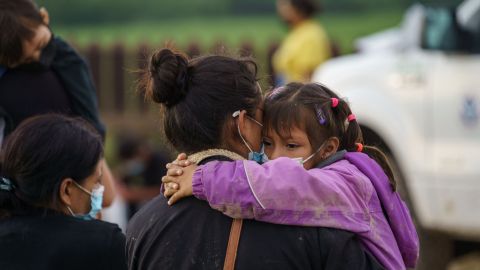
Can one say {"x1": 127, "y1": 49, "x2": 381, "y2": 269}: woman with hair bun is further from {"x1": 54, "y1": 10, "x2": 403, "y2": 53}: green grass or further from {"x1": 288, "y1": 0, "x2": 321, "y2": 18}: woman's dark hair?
{"x1": 54, "y1": 10, "x2": 403, "y2": 53}: green grass

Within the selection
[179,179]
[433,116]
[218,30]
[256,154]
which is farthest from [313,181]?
[218,30]

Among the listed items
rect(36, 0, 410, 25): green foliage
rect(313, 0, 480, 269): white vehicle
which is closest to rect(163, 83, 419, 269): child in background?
rect(313, 0, 480, 269): white vehicle

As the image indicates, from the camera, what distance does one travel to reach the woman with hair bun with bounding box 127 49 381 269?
8.12 feet

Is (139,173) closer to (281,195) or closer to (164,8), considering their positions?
(281,195)

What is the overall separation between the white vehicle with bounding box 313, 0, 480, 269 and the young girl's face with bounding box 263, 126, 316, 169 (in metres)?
3.80

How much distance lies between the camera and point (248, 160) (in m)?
2.61

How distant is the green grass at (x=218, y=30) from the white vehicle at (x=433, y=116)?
951cm

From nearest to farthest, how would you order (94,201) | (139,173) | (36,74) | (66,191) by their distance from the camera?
1. (66,191)
2. (94,201)
3. (36,74)
4. (139,173)

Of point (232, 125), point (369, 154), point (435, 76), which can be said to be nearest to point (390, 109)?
point (435, 76)

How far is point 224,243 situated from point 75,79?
154cm

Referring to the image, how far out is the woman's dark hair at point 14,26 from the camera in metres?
3.58

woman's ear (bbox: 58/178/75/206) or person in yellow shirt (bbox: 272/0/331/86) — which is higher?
woman's ear (bbox: 58/178/75/206)

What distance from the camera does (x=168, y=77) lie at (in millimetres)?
2609

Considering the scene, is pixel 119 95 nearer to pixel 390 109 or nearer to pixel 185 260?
pixel 390 109
